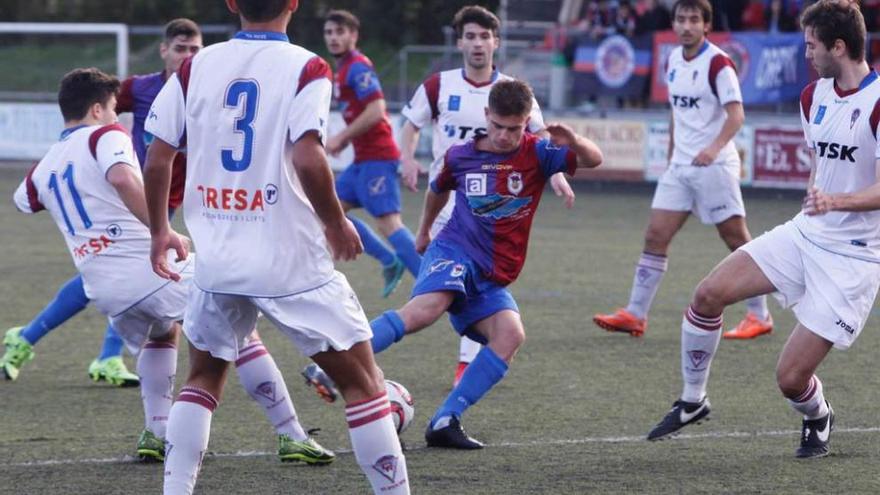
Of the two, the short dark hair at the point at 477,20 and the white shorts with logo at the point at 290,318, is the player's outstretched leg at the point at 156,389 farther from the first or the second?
the short dark hair at the point at 477,20

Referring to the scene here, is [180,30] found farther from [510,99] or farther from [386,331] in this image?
[386,331]

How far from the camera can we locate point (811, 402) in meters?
5.68

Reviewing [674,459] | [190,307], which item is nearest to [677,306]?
[674,459]

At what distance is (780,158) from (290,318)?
49.7 feet

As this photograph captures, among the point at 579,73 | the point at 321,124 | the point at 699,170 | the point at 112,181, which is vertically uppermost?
the point at 321,124

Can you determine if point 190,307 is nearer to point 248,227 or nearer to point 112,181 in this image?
point 248,227

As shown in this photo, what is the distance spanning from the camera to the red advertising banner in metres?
18.4

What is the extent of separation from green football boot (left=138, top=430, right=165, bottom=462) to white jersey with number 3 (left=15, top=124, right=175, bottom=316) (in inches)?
20.4

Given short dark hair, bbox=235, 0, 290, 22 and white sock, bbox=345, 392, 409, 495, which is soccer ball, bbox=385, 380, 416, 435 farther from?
short dark hair, bbox=235, 0, 290, 22

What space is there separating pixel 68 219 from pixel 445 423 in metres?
1.76

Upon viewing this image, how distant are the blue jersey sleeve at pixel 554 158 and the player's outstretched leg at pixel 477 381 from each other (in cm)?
62

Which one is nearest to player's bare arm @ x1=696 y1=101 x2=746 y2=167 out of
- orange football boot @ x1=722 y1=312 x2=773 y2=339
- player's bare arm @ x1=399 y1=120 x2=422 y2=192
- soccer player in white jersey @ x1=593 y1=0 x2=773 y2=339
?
soccer player in white jersey @ x1=593 y1=0 x2=773 y2=339

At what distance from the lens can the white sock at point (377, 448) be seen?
439cm

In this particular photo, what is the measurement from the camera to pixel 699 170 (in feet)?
29.3
